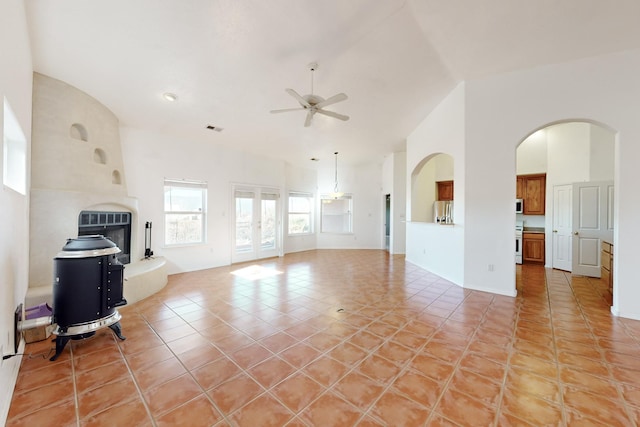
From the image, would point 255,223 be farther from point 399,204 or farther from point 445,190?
point 445,190

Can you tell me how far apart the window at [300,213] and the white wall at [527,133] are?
5.42 metres

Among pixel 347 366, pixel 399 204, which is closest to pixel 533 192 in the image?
pixel 399 204

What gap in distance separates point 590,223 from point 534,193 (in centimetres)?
158

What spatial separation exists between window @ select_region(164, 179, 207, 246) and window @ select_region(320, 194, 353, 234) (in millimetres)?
4410

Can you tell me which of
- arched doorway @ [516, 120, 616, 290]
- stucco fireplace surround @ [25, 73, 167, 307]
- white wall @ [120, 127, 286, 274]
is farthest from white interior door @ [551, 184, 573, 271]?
stucco fireplace surround @ [25, 73, 167, 307]

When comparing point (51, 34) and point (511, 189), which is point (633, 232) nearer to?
point (511, 189)

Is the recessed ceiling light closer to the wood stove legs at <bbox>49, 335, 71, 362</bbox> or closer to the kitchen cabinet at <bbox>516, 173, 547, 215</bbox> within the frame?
the wood stove legs at <bbox>49, 335, 71, 362</bbox>

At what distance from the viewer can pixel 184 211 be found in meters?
5.53

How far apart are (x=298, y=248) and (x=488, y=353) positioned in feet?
21.5

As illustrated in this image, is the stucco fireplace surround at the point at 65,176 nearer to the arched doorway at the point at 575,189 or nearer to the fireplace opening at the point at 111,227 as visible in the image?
the fireplace opening at the point at 111,227

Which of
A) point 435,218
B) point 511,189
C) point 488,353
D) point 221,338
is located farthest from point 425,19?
point 435,218

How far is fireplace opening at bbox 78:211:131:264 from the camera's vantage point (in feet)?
11.8

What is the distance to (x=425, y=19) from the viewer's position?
273cm

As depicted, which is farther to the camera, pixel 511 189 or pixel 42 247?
pixel 511 189
